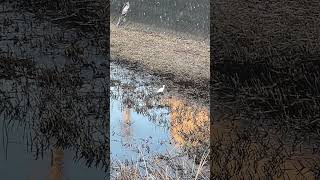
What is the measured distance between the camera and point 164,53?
13680 millimetres

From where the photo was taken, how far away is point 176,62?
12906 mm

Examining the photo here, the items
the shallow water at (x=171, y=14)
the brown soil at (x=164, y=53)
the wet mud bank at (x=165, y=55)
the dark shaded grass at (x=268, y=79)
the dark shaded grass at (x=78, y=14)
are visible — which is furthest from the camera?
the shallow water at (x=171, y=14)

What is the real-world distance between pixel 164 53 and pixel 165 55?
219 millimetres

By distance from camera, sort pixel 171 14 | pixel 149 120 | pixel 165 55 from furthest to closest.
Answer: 1. pixel 171 14
2. pixel 165 55
3. pixel 149 120

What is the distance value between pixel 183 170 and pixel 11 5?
7.99 m

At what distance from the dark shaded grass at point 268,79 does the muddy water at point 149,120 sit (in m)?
0.38

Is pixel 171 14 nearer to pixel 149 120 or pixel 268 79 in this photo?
pixel 268 79

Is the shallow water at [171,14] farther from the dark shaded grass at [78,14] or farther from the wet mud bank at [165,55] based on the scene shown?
the dark shaded grass at [78,14]

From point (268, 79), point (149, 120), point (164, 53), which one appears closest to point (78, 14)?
point (164, 53)

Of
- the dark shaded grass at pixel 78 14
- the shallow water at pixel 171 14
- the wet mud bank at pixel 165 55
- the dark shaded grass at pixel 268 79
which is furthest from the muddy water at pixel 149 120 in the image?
the shallow water at pixel 171 14

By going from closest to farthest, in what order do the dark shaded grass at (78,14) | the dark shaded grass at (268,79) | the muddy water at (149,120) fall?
the dark shaded grass at (268,79) < the muddy water at (149,120) < the dark shaded grass at (78,14)

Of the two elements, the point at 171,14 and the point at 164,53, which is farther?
the point at 171,14

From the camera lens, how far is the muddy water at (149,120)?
24.9 feet

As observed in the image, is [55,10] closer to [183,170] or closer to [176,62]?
[176,62]
